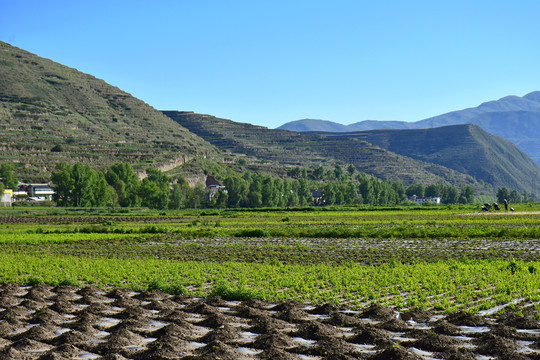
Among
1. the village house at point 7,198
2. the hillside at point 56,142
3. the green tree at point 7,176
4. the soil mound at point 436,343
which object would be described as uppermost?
the hillside at point 56,142

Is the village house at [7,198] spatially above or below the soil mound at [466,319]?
above

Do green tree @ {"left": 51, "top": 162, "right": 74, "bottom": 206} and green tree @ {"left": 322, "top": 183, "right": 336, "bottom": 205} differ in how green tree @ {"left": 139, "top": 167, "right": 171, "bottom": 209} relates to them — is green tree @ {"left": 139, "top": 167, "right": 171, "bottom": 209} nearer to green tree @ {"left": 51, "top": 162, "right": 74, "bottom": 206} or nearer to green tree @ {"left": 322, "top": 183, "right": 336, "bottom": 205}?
green tree @ {"left": 51, "top": 162, "right": 74, "bottom": 206}

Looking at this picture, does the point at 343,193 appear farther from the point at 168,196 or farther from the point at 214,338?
the point at 214,338

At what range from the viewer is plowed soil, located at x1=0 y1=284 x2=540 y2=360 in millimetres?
10875

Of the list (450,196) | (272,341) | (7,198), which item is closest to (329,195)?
(450,196)

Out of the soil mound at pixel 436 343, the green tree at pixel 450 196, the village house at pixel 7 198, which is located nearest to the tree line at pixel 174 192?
the village house at pixel 7 198

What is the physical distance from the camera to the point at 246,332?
12891 mm

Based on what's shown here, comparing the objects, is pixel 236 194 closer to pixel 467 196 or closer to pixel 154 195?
pixel 154 195

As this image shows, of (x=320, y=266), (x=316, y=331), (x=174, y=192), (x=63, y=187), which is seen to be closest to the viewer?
(x=316, y=331)

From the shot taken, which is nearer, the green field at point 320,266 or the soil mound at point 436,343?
the soil mound at point 436,343

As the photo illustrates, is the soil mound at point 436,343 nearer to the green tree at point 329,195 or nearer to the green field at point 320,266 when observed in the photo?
the green field at point 320,266

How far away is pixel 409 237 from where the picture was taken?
40.4 meters

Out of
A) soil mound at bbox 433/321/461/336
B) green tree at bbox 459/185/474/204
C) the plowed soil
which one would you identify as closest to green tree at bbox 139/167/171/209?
green tree at bbox 459/185/474/204

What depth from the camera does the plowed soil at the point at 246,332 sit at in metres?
10.9
